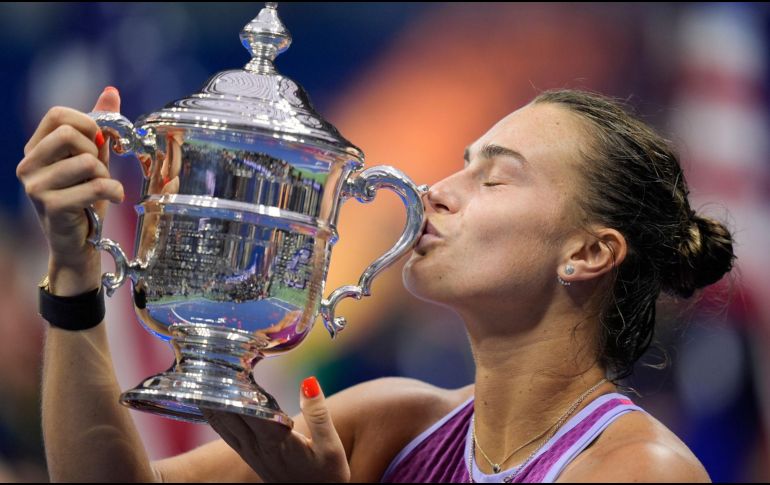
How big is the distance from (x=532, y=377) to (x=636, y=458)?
291mm

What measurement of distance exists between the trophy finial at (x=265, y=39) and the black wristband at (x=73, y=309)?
38cm

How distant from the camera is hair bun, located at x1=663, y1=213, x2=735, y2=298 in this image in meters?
1.79

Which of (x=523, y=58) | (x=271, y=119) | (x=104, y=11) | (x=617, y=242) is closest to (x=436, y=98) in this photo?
(x=523, y=58)

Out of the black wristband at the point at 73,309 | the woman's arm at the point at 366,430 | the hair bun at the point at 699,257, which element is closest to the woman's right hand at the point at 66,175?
the black wristband at the point at 73,309

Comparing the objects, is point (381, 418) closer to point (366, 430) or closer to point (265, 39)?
point (366, 430)

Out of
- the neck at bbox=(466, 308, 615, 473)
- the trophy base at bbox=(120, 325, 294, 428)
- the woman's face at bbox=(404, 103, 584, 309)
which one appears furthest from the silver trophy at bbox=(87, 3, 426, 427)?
the neck at bbox=(466, 308, 615, 473)

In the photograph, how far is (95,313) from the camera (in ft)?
5.19

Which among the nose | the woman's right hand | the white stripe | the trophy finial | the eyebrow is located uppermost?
the trophy finial

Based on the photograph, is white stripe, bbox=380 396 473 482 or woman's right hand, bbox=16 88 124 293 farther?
white stripe, bbox=380 396 473 482

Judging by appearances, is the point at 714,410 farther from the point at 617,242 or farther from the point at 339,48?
the point at 339,48

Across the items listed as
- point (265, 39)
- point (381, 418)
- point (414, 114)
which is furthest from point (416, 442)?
point (414, 114)

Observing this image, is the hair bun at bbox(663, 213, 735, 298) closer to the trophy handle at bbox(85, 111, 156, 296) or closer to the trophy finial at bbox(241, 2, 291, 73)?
the trophy finial at bbox(241, 2, 291, 73)

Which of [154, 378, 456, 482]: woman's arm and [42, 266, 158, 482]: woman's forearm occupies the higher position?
[42, 266, 158, 482]: woman's forearm

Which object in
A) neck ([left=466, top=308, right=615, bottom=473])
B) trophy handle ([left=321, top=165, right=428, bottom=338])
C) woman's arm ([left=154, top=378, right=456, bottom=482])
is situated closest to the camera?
trophy handle ([left=321, top=165, right=428, bottom=338])
